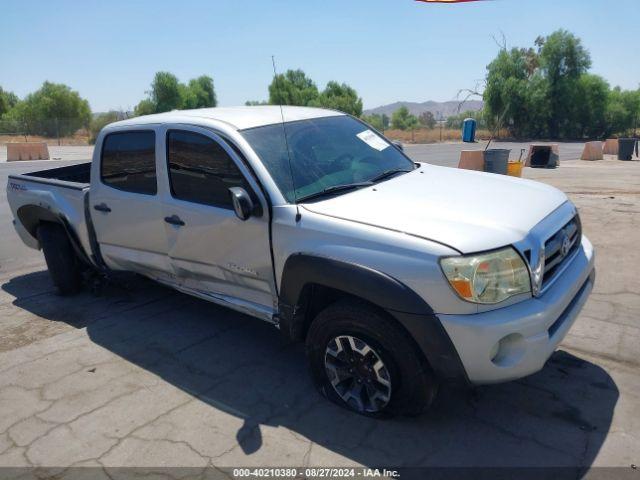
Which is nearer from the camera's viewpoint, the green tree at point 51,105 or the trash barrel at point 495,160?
the trash barrel at point 495,160

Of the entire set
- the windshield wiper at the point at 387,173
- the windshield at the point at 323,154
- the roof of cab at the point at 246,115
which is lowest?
the windshield wiper at the point at 387,173

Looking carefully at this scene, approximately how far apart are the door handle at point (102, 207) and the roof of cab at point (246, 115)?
72cm

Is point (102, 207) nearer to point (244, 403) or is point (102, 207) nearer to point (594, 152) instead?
point (244, 403)

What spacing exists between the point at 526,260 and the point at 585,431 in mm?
1072

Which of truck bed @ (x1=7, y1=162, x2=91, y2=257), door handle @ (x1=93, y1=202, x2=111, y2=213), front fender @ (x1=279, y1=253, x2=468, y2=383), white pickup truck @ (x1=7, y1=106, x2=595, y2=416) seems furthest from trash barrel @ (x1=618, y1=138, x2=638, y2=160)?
front fender @ (x1=279, y1=253, x2=468, y2=383)

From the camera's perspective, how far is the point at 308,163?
3611 mm

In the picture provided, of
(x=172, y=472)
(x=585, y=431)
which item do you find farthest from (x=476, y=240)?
(x=172, y=472)

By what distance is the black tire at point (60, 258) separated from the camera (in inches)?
210

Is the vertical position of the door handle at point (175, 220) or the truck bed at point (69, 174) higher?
the truck bed at point (69, 174)

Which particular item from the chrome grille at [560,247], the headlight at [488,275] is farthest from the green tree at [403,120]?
the headlight at [488,275]

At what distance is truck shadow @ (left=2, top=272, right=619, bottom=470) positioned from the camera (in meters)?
2.84

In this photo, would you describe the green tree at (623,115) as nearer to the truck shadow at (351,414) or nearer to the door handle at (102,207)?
the truck shadow at (351,414)

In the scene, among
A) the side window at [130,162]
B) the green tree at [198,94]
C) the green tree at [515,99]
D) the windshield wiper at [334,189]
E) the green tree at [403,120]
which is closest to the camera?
the windshield wiper at [334,189]

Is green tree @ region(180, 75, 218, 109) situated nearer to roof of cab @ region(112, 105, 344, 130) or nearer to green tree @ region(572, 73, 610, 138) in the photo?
green tree @ region(572, 73, 610, 138)
